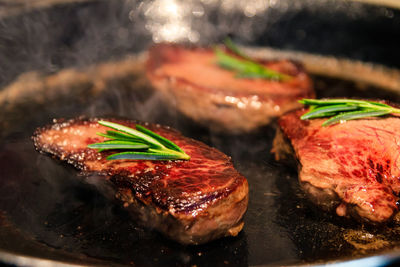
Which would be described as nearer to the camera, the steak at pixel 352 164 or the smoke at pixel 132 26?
the steak at pixel 352 164

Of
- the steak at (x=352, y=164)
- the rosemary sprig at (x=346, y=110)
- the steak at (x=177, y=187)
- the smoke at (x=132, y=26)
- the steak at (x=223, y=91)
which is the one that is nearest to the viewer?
the steak at (x=177, y=187)

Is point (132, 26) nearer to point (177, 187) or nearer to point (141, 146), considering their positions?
point (141, 146)

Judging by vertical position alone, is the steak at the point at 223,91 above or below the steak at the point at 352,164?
above

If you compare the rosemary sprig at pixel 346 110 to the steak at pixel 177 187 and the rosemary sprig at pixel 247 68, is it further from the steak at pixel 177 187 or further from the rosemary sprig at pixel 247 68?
the rosemary sprig at pixel 247 68

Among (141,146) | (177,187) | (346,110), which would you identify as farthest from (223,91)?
(177,187)

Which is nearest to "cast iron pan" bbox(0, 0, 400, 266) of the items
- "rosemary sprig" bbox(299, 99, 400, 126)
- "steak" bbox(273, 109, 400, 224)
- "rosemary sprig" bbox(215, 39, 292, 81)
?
"steak" bbox(273, 109, 400, 224)

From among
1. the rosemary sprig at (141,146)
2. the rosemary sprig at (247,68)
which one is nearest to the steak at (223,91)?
the rosemary sprig at (247,68)

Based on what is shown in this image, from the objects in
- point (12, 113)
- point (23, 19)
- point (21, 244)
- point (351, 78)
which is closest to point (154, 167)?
point (21, 244)
